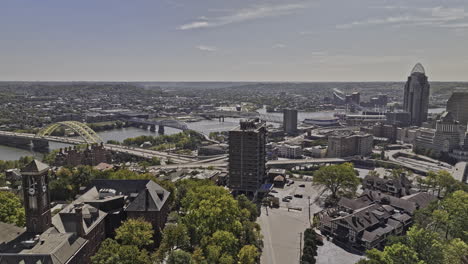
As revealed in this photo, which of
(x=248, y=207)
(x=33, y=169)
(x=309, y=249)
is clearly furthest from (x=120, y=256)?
(x=248, y=207)

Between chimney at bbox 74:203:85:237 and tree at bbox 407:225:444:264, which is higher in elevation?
chimney at bbox 74:203:85:237

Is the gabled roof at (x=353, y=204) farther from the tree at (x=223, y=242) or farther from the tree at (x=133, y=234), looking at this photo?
the tree at (x=133, y=234)

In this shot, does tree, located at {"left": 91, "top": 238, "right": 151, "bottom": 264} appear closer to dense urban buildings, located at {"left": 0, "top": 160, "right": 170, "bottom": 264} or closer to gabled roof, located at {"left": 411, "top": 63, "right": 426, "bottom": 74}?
dense urban buildings, located at {"left": 0, "top": 160, "right": 170, "bottom": 264}

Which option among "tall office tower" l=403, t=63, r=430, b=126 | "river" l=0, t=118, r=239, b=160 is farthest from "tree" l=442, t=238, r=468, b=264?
"tall office tower" l=403, t=63, r=430, b=126

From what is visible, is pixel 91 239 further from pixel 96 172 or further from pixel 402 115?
pixel 402 115

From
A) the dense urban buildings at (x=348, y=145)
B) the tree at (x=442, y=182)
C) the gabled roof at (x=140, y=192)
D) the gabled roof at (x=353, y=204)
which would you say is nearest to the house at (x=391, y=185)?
the tree at (x=442, y=182)

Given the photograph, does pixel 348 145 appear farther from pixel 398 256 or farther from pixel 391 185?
pixel 398 256

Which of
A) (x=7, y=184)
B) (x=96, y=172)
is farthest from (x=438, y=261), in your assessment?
(x=7, y=184)
